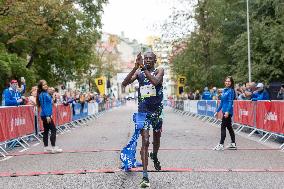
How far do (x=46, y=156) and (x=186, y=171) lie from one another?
437 cm

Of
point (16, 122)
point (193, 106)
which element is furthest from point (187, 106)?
point (16, 122)

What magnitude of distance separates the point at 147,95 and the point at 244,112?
11671 millimetres

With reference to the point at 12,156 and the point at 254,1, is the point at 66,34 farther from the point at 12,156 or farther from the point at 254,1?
the point at 12,156

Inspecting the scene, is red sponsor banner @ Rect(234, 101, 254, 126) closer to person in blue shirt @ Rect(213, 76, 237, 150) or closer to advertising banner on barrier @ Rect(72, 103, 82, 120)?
person in blue shirt @ Rect(213, 76, 237, 150)

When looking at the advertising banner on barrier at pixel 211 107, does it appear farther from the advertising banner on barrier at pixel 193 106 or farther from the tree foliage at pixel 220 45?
the tree foliage at pixel 220 45

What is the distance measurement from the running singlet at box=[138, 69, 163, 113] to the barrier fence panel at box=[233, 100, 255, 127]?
10.2m

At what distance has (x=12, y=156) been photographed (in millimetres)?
13430

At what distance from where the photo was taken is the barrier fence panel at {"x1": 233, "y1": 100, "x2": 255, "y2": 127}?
18.9 metres

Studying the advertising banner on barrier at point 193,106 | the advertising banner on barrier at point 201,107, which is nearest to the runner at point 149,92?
the advertising banner on barrier at point 201,107

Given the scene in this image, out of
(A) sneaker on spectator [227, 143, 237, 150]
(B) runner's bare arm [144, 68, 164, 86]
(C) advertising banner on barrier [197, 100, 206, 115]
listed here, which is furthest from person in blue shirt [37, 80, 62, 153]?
(C) advertising banner on barrier [197, 100, 206, 115]

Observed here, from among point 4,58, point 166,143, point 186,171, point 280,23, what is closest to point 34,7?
point 4,58

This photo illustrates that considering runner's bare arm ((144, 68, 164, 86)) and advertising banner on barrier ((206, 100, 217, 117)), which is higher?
runner's bare arm ((144, 68, 164, 86))

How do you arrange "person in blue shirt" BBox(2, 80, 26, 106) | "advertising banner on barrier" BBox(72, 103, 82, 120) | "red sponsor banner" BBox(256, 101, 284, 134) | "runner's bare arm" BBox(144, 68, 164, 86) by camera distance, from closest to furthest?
"runner's bare arm" BBox(144, 68, 164, 86)
"red sponsor banner" BBox(256, 101, 284, 134)
"person in blue shirt" BBox(2, 80, 26, 106)
"advertising banner on barrier" BBox(72, 103, 82, 120)

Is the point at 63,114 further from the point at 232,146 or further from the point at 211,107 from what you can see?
the point at 232,146
